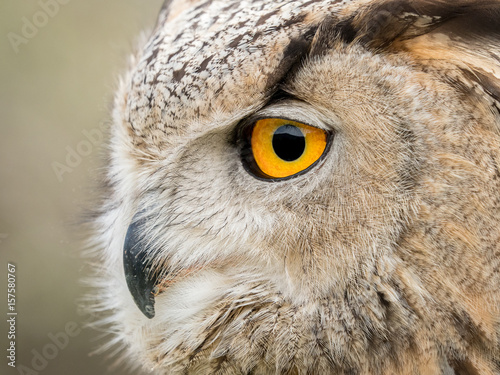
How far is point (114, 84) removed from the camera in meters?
1.75

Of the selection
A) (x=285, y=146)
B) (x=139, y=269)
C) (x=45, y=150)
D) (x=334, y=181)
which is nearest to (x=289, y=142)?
(x=285, y=146)

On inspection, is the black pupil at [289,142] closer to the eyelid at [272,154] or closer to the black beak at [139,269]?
the eyelid at [272,154]

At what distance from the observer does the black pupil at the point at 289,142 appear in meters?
1.13

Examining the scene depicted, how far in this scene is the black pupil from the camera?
3.71 ft

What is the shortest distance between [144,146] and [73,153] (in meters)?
2.19

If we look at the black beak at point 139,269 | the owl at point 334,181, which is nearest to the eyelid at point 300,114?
the owl at point 334,181

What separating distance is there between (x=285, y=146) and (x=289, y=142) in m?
0.01

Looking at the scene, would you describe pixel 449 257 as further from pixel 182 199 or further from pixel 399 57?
pixel 182 199

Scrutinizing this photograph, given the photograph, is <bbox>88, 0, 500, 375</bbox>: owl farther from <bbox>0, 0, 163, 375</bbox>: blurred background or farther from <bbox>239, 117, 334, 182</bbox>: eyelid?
<bbox>0, 0, 163, 375</bbox>: blurred background

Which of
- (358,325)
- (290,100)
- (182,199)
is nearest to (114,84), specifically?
(182,199)

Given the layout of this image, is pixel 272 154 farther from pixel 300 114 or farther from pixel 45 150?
pixel 45 150

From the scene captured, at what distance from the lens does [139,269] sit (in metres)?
1.31

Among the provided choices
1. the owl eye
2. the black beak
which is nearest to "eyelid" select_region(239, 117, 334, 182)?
the owl eye

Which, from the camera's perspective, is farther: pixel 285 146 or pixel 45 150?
pixel 45 150
